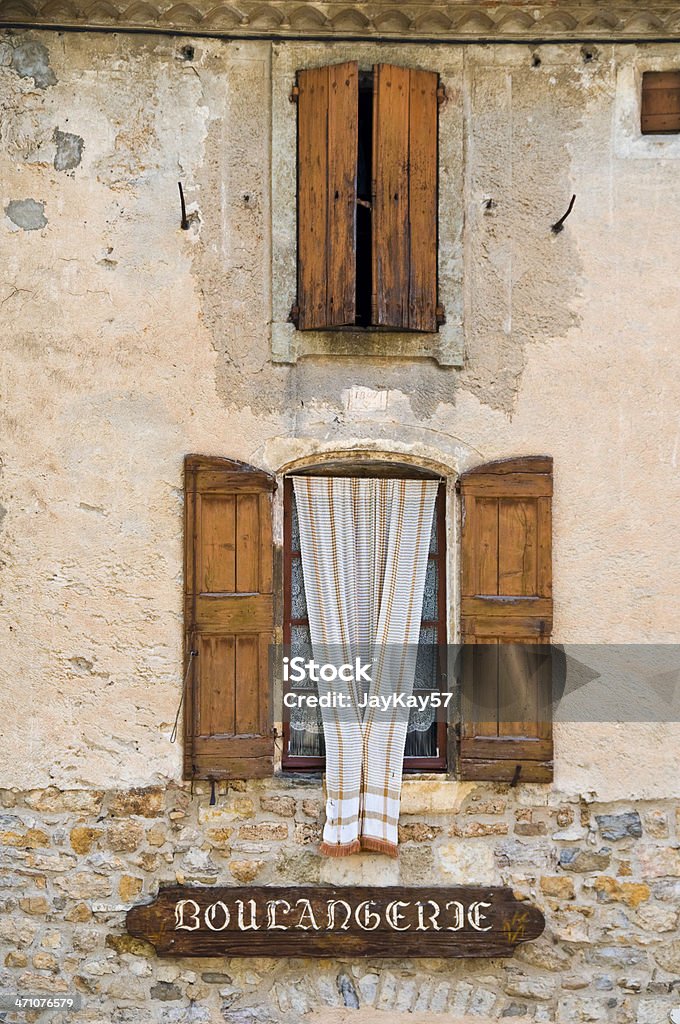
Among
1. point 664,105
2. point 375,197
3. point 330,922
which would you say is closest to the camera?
point 330,922

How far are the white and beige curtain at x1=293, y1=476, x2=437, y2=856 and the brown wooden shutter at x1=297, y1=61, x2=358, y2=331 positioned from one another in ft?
3.07

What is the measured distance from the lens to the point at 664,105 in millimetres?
5738

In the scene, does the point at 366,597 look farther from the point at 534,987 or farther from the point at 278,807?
the point at 534,987

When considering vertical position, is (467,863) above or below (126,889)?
above

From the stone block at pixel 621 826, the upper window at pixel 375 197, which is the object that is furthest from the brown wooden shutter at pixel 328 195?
the stone block at pixel 621 826

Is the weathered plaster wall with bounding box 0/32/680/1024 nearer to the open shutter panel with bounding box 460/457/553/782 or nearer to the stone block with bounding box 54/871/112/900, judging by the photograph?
the stone block with bounding box 54/871/112/900

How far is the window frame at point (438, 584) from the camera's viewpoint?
5719mm

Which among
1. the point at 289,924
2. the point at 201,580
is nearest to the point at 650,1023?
the point at 289,924

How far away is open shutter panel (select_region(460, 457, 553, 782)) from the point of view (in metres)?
5.57

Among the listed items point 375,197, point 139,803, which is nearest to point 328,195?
point 375,197

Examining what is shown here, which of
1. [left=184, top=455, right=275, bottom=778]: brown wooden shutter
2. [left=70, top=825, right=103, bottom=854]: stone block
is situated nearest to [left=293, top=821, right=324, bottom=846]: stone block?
[left=184, top=455, right=275, bottom=778]: brown wooden shutter

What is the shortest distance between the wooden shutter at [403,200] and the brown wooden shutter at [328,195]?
5.2 inches

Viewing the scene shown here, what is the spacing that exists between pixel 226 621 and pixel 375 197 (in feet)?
7.59

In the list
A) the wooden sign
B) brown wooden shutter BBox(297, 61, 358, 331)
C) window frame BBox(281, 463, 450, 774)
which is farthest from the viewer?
window frame BBox(281, 463, 450, 774)
